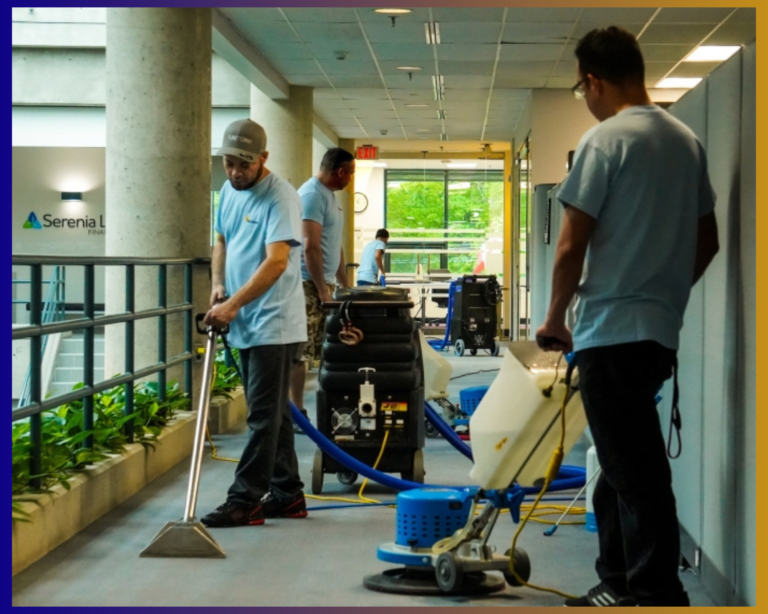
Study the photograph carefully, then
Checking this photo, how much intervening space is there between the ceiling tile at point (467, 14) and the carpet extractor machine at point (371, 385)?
5.60 m

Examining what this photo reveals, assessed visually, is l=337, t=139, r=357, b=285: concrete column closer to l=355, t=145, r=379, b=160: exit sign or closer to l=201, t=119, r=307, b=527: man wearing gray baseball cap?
l=355, t=145, r=379, b=160: exit sign

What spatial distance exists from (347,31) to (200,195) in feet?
13.8

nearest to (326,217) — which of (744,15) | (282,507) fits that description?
(282,507)

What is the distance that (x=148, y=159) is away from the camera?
757 cm

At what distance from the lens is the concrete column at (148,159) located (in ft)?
24.8

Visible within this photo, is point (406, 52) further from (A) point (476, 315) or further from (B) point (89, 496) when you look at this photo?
(B) point (89, 496)

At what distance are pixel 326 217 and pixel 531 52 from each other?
619cm

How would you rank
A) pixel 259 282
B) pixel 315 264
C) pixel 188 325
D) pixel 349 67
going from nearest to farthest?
1. pixel 259 282
2. pixel 315 264
3. pixel 188 325
4. pixel 349 67

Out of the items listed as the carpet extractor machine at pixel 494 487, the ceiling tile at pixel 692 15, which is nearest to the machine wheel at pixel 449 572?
the carpet extractor machine at pixel 494 487

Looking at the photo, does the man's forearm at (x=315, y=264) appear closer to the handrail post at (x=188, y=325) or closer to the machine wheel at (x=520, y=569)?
the handrail post at (x=188, y=325)

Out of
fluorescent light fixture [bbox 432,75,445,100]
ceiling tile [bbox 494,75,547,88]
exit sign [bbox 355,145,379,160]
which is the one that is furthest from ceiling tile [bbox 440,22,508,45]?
exit sign [bbox 355,145,379,160]

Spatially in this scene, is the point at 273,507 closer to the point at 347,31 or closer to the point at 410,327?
the point at 410,327

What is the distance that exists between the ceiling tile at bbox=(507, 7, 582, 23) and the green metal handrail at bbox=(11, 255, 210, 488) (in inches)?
177

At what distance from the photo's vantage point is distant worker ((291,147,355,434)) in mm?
6828
